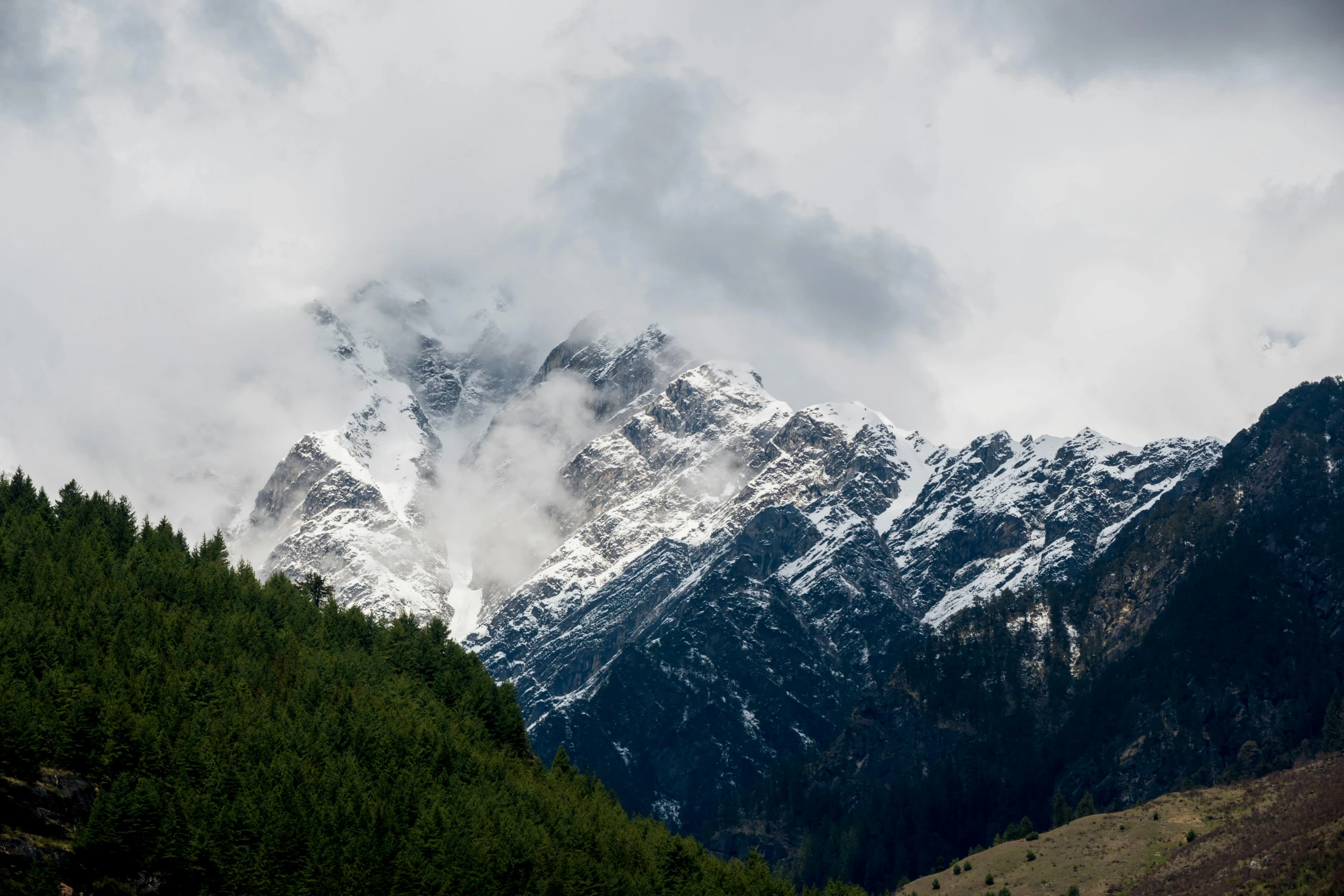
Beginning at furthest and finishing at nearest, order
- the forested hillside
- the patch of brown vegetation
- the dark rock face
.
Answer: the patch of brown vegetation, the forested hillside, the dark rock face

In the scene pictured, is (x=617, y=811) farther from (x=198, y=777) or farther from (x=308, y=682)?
(x=198, y=777)

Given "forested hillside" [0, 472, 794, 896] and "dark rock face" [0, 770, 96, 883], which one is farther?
"forested hillside" [0, 472, 794, 896]

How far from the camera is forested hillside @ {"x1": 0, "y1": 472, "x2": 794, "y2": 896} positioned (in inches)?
4434

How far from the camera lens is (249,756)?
13438 centimetres

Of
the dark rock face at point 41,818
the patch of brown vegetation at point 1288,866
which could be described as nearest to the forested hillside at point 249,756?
the dark rock face at point 41,818

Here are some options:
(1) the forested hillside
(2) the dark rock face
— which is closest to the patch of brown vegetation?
(1) the forested hillside

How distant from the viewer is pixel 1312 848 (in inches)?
6919

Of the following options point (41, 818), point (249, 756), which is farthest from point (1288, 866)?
point (41, 818)

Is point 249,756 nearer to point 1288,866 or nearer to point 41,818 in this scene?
point 41,818

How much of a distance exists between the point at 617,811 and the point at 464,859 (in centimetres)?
4702

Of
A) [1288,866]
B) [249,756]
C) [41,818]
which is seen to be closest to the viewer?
[41,818]

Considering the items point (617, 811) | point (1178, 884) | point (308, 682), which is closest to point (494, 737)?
point (617, 811)

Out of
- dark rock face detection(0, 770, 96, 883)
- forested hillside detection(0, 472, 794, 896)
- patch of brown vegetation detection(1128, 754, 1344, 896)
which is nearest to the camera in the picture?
dark rock face detection(0, 770, 96, 883)

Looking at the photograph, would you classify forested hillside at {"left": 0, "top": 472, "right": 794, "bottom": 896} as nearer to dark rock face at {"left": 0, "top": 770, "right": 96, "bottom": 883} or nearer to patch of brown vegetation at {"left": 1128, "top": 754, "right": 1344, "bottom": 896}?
dark rock face at {"left": 0, "top": 770, "right": 96, "bottom": 883}
